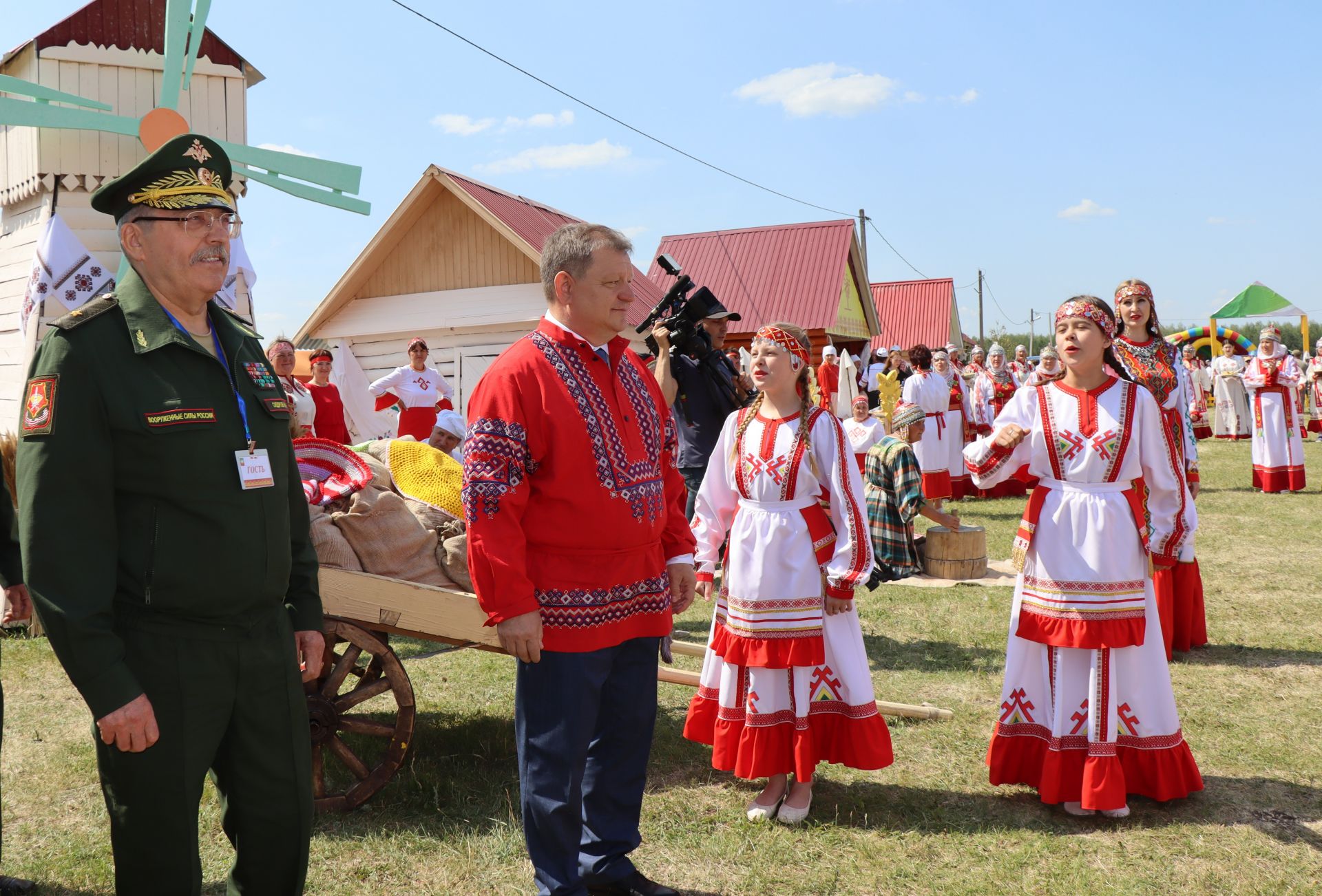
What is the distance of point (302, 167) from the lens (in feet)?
50.6

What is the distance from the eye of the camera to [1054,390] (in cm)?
429

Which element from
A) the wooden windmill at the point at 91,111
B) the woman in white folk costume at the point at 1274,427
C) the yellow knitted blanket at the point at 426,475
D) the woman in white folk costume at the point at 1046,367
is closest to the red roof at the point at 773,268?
the woman in white folk costume at the point at 1046,367

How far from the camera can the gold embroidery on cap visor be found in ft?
7.89

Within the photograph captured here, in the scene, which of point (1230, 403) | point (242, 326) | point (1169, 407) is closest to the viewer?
point (242, 326)

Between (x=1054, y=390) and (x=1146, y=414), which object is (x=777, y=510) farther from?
(x=1146, y=414)

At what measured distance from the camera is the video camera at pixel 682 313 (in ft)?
19.7

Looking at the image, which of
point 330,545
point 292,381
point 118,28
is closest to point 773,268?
point 118,28

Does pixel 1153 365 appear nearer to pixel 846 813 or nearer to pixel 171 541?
pixel 846 813

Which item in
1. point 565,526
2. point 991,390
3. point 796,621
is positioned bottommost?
point 796,621

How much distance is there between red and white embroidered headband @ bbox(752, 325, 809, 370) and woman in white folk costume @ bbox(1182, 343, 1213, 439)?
1560 centimetres

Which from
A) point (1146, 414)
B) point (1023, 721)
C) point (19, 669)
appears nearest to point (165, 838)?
point (1023, 721)

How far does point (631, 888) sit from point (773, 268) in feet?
76.2

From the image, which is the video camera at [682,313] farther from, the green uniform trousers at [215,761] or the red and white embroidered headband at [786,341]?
the green uniform trousers at [215,761]

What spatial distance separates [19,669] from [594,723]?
16.3 ft
